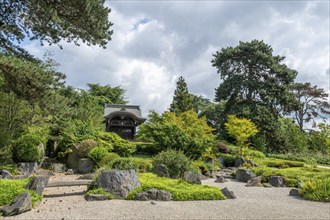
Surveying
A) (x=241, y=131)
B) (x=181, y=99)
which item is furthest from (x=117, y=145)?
(x=181, y=99)

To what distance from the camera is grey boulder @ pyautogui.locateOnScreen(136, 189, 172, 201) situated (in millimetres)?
6328

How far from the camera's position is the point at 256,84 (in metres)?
25.3

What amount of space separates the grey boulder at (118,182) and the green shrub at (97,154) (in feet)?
16.9

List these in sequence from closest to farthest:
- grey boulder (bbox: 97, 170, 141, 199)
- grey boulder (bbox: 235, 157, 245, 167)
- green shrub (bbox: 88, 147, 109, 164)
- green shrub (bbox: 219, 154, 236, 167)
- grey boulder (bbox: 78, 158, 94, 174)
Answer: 1. grey boulder (bbox: 97, 170, 141, 199)
2. green shrub (bbox: 88, 147, 109, 164)
3. grey boulder (bbox: 78, 158, 94, 174)
4. grey boulder (bbox: 235, 157, 245, 167)
5. green shrub (bbox: 219, 154, 236, 167)

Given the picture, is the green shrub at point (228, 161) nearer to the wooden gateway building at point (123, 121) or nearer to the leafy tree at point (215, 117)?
the leafy tree at point (215, 117)

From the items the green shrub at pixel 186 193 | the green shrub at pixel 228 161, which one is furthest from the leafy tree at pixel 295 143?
the green shrub at pixel 186 193

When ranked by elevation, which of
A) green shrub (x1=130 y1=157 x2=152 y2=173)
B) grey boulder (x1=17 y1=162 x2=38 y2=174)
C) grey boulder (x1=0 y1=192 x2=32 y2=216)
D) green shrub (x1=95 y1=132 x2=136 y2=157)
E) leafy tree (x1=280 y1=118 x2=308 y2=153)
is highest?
leafy tree (x1=280 y1=118 x2=308 y2=153)

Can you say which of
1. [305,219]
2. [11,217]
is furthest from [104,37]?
[305,219]

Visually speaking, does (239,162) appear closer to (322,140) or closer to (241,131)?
(241,131)

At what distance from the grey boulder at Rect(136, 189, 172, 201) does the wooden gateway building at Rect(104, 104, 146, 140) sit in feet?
57.5

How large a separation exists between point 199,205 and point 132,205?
1.46m

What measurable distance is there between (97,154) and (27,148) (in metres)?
2.85

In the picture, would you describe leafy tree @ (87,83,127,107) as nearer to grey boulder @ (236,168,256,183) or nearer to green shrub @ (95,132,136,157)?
green shrub @ (95,132,136,157)

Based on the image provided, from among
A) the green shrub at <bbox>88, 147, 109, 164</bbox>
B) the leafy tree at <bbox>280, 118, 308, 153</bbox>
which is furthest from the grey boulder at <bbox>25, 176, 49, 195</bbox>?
the leafy tree at <bbox>280, 118, 308, 153</bbox>
